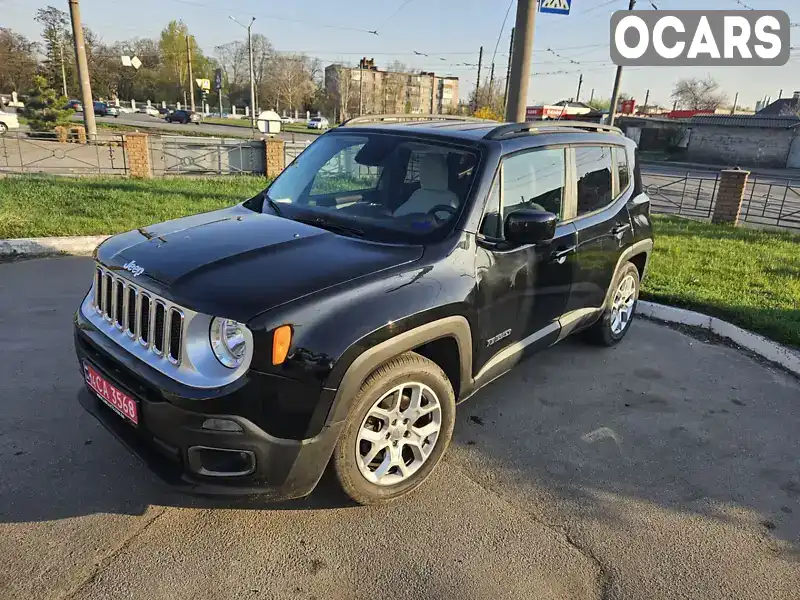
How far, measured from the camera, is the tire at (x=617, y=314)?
473 centimetres

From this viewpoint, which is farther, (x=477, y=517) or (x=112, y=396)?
(x=477, y=517)

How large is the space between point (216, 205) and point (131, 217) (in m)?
1.63

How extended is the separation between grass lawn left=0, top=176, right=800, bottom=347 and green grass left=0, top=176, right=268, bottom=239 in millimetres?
13

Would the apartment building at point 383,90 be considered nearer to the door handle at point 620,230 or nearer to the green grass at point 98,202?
the green grass at point 98,202

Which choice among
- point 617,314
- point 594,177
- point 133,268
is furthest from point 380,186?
point 617,314

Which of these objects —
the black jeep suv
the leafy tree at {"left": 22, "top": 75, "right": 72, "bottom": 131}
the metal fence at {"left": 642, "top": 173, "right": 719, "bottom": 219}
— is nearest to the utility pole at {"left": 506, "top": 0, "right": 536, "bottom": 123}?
the black jeep suv

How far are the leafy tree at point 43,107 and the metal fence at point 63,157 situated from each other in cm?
576

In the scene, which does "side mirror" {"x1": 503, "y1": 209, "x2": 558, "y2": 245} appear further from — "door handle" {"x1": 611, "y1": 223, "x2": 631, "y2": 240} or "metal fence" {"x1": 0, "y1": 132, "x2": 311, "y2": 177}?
"metal fence" {"x1": 0, "y1": 132, "x2": 311, "y2": 177}

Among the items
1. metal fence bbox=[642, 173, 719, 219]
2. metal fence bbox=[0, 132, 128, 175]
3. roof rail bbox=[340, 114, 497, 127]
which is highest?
roof rail bbox=[340, 114, 497, 127]

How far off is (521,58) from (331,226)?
5.34 meters

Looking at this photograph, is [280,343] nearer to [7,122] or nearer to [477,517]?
[477,517]

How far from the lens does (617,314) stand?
4988 millimetres

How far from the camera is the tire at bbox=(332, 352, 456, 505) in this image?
2.56 metres

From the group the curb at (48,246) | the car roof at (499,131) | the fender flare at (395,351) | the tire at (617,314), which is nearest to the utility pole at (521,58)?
the tire at (617,314)
